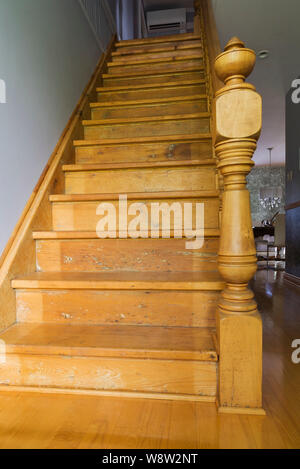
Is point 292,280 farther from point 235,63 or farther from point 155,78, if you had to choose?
point 235,63

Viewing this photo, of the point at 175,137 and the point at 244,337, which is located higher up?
the point at 175,137

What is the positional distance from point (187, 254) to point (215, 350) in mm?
428

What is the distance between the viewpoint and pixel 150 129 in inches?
72.3

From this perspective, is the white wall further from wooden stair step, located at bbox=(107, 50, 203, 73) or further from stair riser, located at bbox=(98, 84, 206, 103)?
wooden stair step, located at bbox=(107, 50, 203, 73)

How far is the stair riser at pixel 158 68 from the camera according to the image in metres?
2.41

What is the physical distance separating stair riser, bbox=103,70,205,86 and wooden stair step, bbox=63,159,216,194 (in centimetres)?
118

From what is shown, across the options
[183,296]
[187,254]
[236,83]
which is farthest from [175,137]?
[183,296]

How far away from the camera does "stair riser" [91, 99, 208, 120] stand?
1989 mm

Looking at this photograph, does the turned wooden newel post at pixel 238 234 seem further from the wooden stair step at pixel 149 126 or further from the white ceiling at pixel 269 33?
the white ceiling at pixel 269 33

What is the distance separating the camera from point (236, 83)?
2.52 ft

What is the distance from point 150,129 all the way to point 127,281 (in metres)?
1.17

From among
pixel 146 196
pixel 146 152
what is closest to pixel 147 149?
pixel 146 152

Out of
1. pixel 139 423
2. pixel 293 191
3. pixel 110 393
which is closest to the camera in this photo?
pixel 139 423
